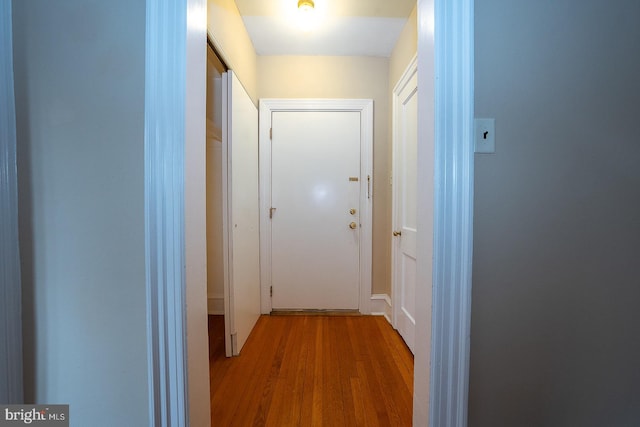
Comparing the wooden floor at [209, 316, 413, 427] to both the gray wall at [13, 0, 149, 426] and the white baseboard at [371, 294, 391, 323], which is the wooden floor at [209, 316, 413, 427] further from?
the gray wall at [13, 0, 149, 426]

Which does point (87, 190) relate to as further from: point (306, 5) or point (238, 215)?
point (306, 5)

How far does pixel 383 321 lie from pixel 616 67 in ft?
6.65

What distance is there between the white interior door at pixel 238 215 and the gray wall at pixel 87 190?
84 cm

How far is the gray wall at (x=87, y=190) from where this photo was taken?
728 mm

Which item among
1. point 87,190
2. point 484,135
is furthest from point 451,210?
point 87,190

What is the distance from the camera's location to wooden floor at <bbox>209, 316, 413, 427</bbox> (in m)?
1.14

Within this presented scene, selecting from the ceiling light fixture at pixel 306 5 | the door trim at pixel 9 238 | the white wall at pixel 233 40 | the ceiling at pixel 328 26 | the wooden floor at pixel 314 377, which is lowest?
the wooden floor at pixel 314 377

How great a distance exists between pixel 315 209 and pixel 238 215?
770 mm

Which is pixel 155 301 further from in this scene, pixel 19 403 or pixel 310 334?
pixel 310 334

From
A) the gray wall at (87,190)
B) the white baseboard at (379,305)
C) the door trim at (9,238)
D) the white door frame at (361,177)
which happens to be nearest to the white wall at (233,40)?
the white door frame at (361,177)

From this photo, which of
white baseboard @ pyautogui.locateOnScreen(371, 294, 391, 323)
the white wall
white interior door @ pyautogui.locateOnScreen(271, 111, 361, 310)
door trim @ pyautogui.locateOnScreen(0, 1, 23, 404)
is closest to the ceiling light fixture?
the white wall

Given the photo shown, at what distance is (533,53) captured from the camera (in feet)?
2.34

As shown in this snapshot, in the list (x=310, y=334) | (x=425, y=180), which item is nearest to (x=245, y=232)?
(x=310, y=334)

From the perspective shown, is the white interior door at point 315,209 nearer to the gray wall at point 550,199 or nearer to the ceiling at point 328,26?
the ceiling at point 328,26
